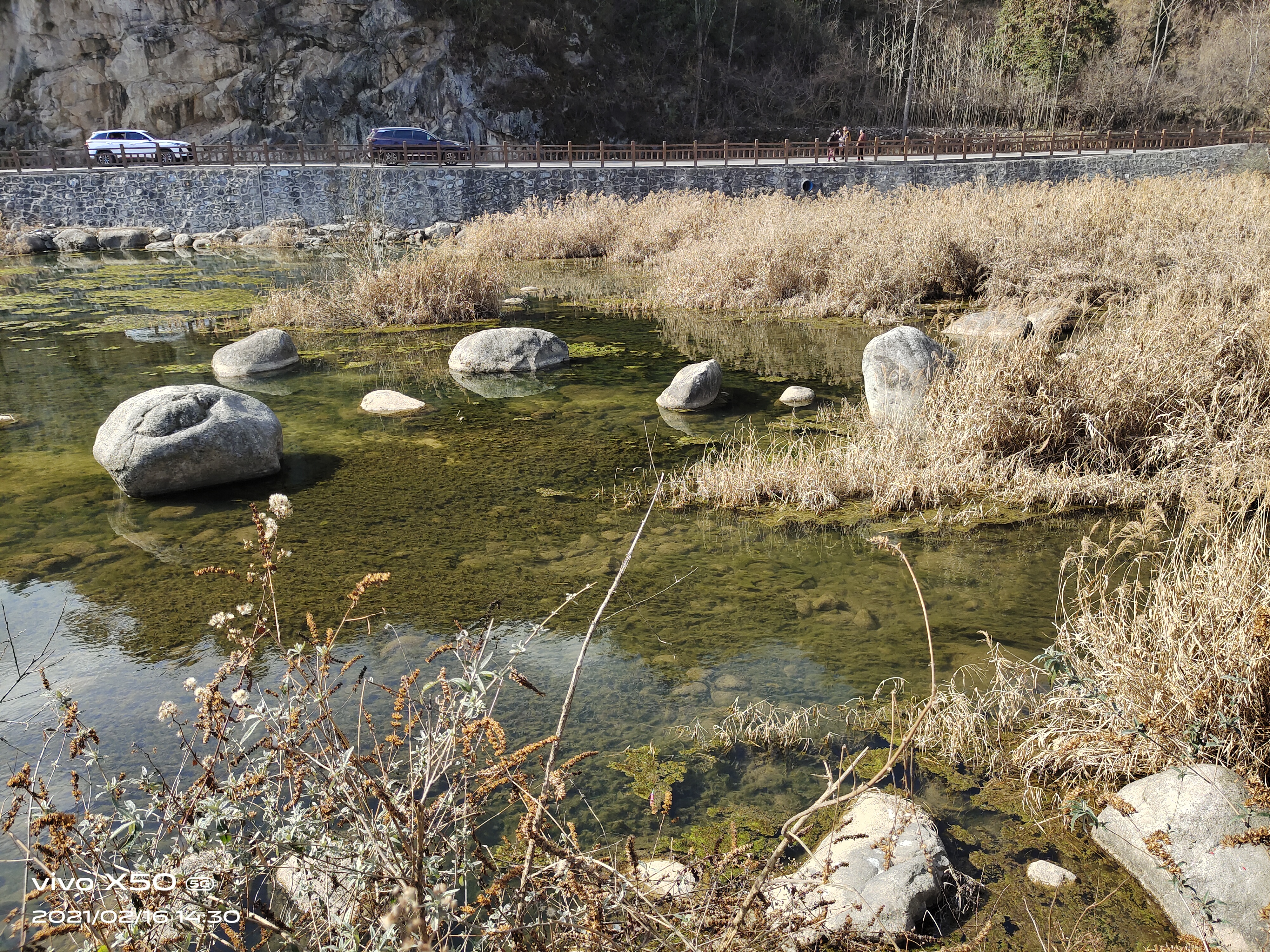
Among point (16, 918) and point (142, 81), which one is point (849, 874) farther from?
point (142, 81)

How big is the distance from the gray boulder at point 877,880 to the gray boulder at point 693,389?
21.7 ft

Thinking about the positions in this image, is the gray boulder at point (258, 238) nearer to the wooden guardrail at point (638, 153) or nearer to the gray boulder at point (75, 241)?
the wooden guardrail at point (638, 153)

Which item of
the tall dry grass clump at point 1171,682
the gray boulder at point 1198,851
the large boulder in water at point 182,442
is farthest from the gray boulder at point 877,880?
the large boulder in water at point 182,442

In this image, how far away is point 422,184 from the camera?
2906cm

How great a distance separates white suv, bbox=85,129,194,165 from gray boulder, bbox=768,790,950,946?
1376 inches

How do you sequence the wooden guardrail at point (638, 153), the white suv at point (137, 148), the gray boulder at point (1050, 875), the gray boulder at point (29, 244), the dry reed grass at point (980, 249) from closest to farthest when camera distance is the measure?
the gray boulder at point (1050, 875), the dry reed grass at point (980, 249), the gray boulder at point (29, 244), the wooden guardrail at point (638, 153), the white suv at point (137, 148)

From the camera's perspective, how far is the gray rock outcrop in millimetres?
9664

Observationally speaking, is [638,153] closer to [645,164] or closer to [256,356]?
[645,164]

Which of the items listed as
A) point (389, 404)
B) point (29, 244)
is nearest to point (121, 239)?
point (29, 244)

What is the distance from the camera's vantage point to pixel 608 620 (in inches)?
211

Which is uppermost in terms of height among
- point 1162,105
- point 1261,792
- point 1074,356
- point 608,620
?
point 1162,105

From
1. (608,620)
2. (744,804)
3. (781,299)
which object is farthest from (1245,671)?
(781,299)

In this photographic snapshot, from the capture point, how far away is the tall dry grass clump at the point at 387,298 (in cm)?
1411

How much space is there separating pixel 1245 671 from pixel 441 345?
11.2 m
